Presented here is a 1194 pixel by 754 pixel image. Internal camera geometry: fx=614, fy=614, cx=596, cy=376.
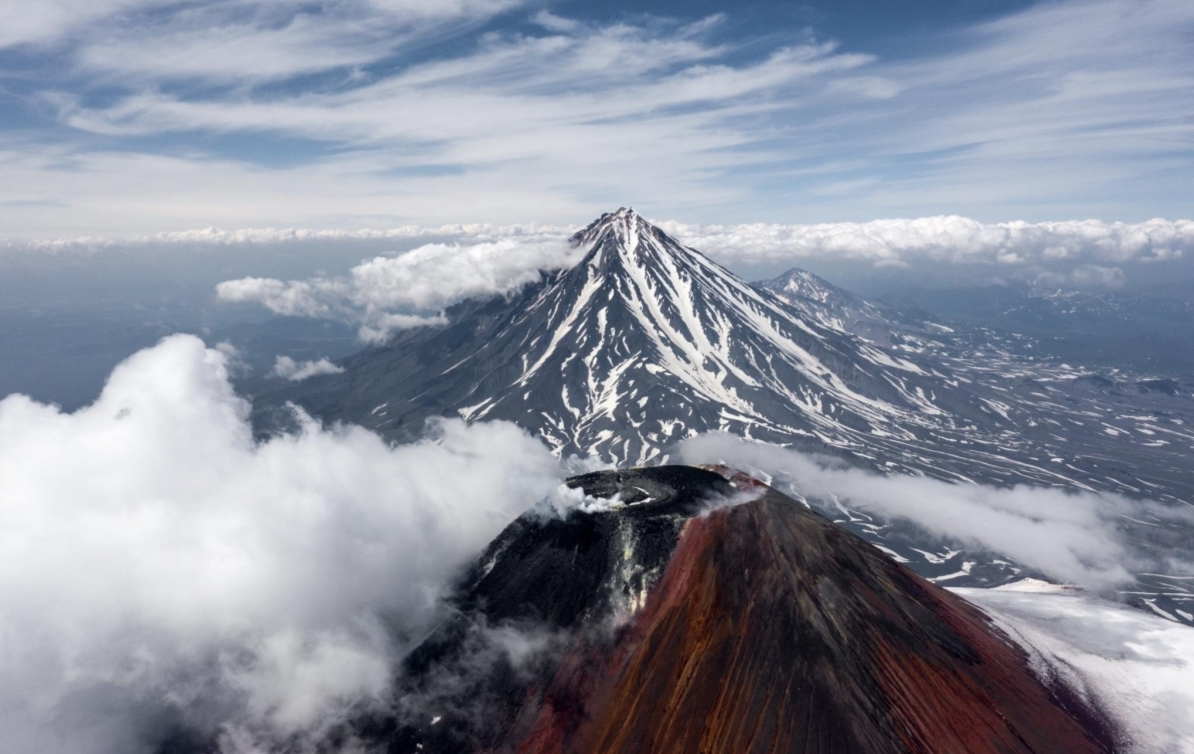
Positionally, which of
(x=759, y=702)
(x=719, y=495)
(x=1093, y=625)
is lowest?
(x=1093, y=625)

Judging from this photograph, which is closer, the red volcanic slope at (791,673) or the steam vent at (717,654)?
the red volcanic slope at (791,673)

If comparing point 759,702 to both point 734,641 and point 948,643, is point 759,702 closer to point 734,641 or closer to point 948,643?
A: point 734,641

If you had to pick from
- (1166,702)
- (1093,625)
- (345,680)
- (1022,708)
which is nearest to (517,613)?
(345,680)

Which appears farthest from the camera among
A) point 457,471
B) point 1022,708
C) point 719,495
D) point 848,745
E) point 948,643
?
point 457,471

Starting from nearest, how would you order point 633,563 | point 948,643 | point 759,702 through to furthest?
point 759,702, point 948,643, point 633,563

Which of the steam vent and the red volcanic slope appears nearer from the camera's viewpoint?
the red volcanic slope
